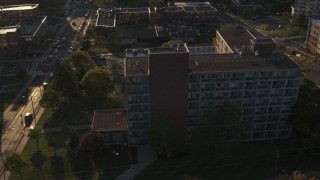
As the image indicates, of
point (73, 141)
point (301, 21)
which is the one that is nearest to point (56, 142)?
point (73, 141)

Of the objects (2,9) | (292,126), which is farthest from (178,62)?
(2,9)

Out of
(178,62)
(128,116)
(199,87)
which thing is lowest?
(128,116)

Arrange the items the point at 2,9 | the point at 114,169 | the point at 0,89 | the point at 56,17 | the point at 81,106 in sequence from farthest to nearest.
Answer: the point at 56,17 → the point at 2,9 → the point at 0,89 → the point at 81,106 → the point at 114,169

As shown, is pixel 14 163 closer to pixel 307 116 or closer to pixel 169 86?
pixel 169 86

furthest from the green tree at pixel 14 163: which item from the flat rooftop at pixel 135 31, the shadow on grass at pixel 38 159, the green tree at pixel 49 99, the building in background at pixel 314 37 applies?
the building in background at pixel 314 37

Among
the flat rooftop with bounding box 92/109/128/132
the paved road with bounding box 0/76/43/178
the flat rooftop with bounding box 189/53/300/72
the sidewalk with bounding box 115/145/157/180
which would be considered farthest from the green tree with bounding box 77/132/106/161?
the flat rooftop with bounding box 189/53/300/72

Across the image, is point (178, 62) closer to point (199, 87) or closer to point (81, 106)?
point (199, 87)

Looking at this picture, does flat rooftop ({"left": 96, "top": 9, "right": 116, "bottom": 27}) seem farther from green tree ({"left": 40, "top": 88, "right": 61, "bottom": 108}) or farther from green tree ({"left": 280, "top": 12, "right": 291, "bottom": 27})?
green tree ({"left": 280, "top": 12, "right": 291, "bottom": 27})

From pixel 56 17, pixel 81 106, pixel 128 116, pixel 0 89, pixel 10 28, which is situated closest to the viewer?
pixel 128 116
